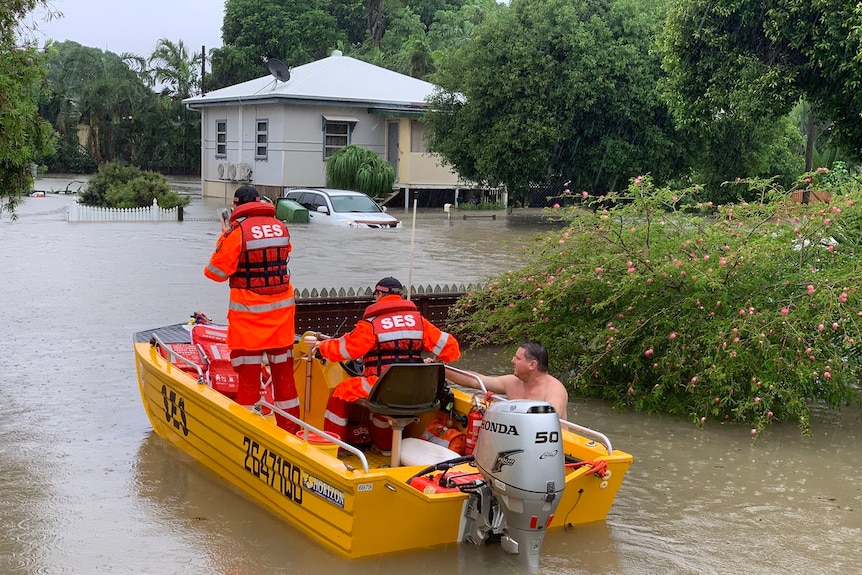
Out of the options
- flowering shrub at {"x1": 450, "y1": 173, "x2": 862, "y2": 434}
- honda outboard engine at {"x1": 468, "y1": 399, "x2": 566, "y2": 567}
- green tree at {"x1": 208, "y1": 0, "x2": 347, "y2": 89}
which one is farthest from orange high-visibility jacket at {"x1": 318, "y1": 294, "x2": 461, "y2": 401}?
green tree at {"x1": 208, "y1": 0, "x2": 347, "y2": 89}

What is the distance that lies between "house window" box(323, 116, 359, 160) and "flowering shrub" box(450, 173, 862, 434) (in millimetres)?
24681

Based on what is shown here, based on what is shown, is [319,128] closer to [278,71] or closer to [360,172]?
[278,71]

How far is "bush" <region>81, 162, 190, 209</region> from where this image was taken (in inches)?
1142

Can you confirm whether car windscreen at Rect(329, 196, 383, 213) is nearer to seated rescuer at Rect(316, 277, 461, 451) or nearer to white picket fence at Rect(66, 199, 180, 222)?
white picket fence at Rect(66, 199, 180, 222)

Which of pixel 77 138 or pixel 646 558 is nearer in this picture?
pixel 646 558

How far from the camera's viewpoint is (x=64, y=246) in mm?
21844

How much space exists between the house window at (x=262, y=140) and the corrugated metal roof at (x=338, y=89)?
993mm

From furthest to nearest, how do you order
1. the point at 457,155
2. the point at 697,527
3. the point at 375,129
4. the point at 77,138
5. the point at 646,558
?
the point at 77,138 → the point at 375,129 → the point at 457,155 → the point at 697,527 → the point at 646,558

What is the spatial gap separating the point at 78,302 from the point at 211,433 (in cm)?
839

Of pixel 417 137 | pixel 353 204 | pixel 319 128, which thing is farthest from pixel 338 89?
pixel 353 204

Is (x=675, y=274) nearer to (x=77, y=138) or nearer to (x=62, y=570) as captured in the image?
(x=62, y=570)

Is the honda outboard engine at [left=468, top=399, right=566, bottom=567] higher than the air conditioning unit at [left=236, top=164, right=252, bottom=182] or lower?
lower

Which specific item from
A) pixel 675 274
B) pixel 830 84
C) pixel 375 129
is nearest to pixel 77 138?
pixel 375 129

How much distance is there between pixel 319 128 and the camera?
114 ft
